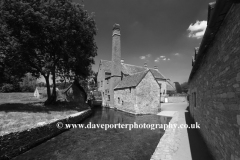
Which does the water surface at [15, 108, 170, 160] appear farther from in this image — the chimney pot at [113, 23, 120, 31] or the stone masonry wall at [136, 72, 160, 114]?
the chimney pot at [113, 23, 120, 31]

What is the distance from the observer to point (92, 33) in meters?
14.9

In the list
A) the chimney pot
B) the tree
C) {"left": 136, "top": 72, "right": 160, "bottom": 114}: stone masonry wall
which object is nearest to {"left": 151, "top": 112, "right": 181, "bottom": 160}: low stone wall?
{"left": 136, "top": 72, "right": 160, "bottom": 114}: stone masonry wall

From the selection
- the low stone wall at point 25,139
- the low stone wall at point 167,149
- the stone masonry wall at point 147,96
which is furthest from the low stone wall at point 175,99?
the low stone wall at point 25,139

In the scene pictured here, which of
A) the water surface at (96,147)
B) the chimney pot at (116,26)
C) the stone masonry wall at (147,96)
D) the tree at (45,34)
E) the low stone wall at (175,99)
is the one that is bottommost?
the water surface at (96,147)

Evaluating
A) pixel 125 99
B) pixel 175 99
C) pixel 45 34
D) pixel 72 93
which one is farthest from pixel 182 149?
pixel 175 99

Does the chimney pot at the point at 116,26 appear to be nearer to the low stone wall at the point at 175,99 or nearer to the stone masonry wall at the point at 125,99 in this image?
the stone masonry wall at the point at 125,99

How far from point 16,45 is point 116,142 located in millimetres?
11279

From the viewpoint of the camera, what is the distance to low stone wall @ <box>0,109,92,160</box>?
542 cm

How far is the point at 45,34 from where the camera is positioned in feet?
37.5

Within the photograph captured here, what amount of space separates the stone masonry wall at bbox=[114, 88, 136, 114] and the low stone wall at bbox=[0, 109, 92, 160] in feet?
35.2

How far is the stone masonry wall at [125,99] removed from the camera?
1728cm

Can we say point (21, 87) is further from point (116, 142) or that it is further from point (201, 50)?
point (201, 50)

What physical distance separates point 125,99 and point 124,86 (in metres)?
2.24

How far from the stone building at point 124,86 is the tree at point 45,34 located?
763 cm
